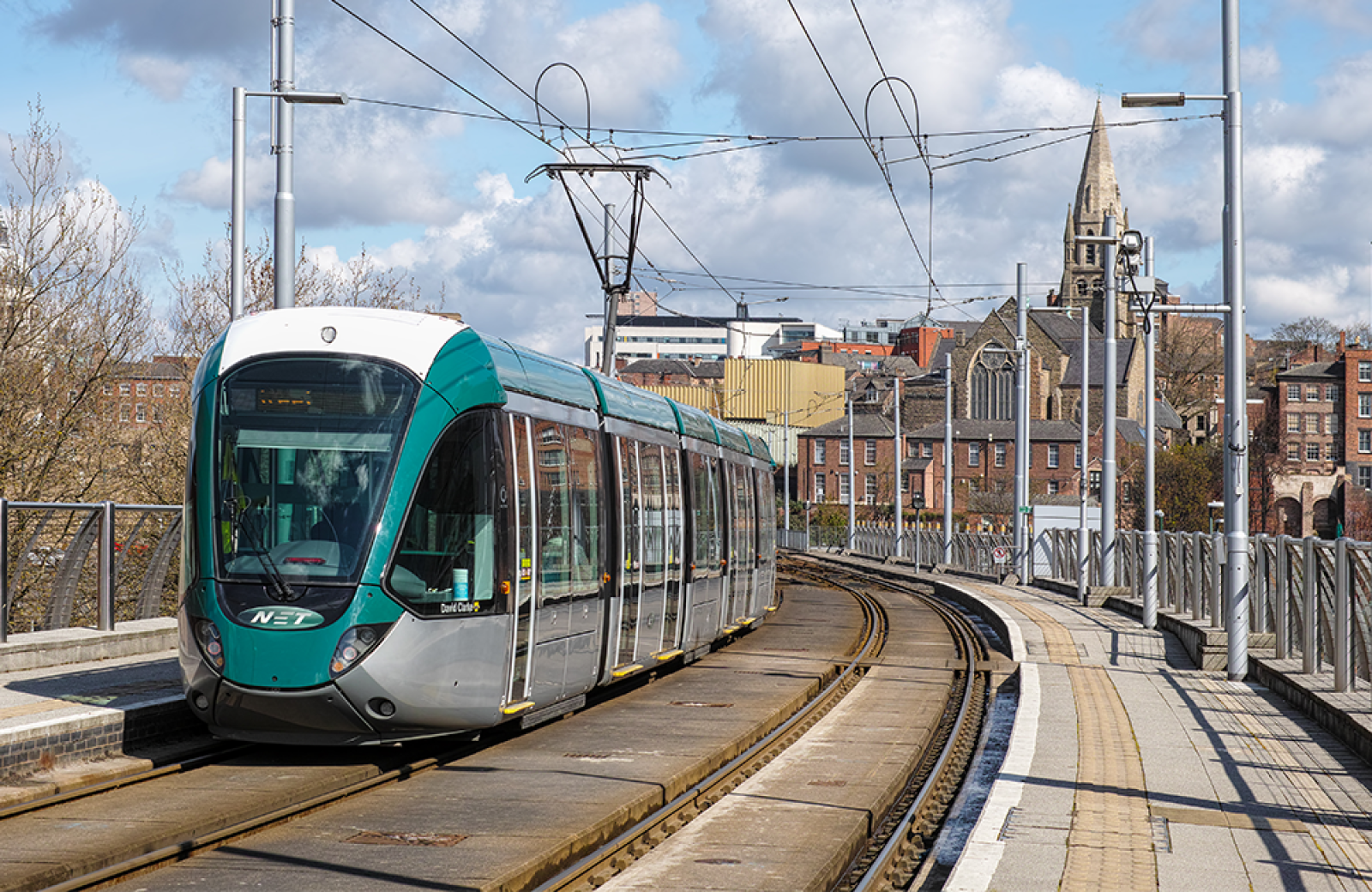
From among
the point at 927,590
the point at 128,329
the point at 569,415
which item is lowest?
the point at 927,590

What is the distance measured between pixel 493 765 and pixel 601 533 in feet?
10.2

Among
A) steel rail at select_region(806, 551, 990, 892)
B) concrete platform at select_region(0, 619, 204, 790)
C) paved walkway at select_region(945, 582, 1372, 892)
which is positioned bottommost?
steel rail at select_region(806, 551, 990, 892)

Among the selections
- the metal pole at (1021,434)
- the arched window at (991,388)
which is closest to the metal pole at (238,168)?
the metal pole at (1021,434)

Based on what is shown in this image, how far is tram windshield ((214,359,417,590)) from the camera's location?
1055cm

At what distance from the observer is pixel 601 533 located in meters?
14.1

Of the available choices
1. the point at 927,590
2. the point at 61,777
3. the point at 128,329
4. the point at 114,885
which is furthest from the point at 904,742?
the point at 927,590

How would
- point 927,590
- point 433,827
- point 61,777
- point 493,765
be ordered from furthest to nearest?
point 927,590 → point 493,765 → point 61,777 → point 433,827

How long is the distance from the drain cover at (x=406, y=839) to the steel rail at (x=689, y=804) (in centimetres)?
73

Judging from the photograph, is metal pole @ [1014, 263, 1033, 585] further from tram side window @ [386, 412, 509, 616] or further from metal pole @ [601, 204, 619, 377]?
tram side window @ [386, 412, 509, 616]

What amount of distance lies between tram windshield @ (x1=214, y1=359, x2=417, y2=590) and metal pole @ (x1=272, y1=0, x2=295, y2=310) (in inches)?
188

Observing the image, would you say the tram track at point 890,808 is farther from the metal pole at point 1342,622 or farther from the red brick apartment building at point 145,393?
the red brick apartment building at point 145,393

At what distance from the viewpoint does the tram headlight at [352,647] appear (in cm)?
1035

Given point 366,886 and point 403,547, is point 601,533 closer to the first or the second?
point 403,547

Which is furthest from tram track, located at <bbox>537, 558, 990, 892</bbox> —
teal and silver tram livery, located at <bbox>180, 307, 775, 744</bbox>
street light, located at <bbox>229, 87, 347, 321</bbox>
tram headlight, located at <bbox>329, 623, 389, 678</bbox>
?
street light, located at <bbox>229, 87, 347, 321</bbox>
